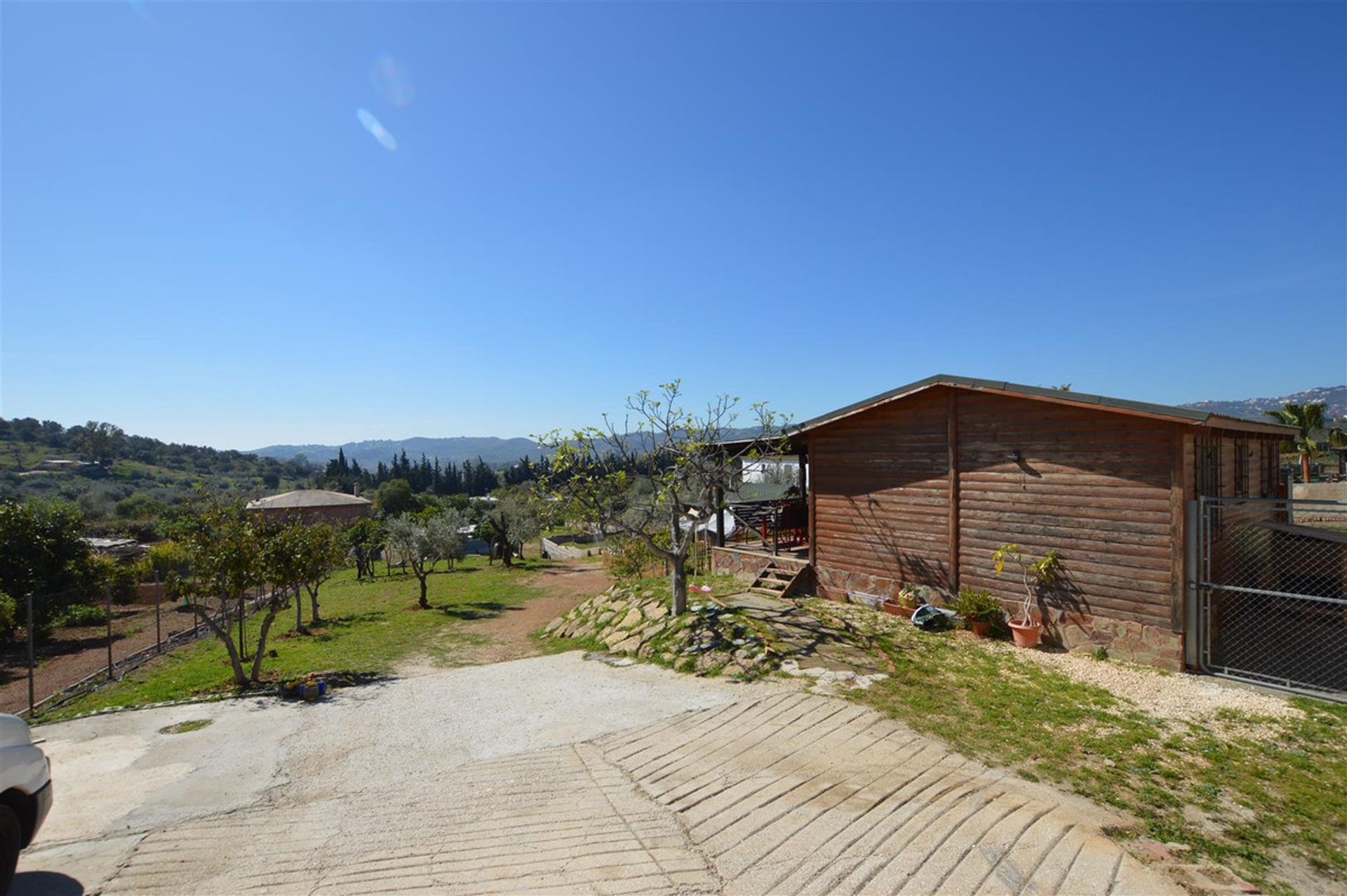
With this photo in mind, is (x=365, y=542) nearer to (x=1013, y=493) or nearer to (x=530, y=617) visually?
(x=530, y=617)

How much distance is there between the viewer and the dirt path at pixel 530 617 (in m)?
13.8

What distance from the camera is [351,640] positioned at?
637 inches

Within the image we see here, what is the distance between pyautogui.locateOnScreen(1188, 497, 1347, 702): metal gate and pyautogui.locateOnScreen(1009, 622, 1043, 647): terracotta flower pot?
1.92 metres

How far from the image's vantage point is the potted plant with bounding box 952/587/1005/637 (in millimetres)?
10461

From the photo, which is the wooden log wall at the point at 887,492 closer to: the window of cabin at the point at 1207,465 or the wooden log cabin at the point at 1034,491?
the wooden log cabin at the point at 1034,491

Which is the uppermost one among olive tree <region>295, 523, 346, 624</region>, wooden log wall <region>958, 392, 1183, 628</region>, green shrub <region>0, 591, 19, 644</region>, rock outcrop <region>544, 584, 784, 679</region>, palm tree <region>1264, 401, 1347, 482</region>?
palm tree <region>1264, 401, 1347, 482</region>

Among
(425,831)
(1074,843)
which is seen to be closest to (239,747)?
(425,831)

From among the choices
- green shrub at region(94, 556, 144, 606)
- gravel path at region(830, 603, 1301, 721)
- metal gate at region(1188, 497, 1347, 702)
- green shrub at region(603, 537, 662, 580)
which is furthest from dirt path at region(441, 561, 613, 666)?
green shrub at region(94, 556, 144, 606)

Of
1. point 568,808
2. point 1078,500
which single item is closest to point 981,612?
point 1078,500

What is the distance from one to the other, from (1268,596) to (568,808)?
10.6m

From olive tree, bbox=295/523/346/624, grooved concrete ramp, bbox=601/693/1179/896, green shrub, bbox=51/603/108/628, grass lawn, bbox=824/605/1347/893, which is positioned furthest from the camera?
green shrub, bbox=51/603/108/628

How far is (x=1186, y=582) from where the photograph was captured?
851cm

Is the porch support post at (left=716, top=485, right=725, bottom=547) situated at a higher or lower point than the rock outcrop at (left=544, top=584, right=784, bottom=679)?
higher

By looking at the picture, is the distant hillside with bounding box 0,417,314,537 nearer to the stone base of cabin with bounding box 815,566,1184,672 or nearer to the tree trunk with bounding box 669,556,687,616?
the tree trunk with bounding box 669,556,687,616
